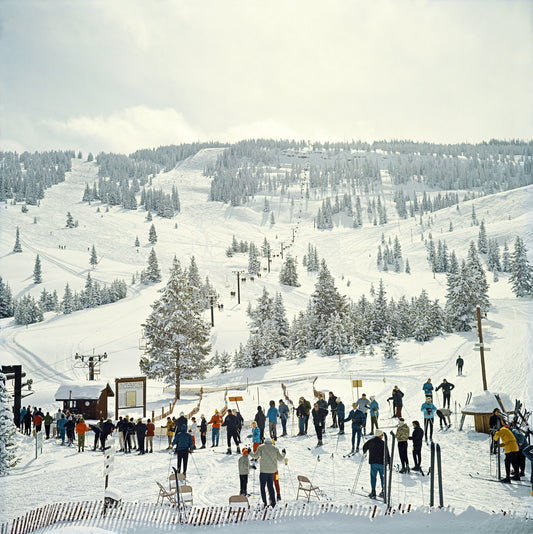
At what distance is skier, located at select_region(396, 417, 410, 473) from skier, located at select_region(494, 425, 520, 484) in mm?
2159

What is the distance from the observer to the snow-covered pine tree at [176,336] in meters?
31.7

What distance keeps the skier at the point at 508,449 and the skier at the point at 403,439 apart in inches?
85.0

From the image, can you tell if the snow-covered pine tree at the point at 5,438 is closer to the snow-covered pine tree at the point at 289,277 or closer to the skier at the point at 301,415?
the skier at the point at 301,415

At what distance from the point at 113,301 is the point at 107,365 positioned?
30.9m

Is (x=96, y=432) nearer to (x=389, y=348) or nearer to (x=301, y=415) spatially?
(x=301, y=415)

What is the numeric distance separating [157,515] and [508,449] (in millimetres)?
8426

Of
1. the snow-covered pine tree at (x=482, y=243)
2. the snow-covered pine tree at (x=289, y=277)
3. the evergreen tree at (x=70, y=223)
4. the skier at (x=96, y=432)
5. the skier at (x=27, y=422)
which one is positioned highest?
the evergreen tree at (x=70, y=223)

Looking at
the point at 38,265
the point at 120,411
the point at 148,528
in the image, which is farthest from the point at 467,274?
the point at 38,265

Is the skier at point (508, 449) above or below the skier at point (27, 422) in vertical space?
above

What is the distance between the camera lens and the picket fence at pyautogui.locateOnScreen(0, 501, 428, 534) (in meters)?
8.80

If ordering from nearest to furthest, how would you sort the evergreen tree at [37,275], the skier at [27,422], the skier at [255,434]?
the skier at [255,434], the skier at [27,422], the evergreen tree at [37,275]

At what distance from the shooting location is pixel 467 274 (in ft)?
144

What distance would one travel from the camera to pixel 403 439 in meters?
11.5

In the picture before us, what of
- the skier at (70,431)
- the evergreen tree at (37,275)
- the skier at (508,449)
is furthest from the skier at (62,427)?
the evergreen tree at (37,275)
